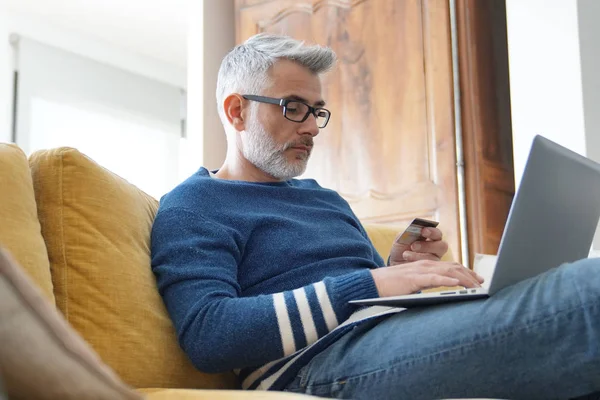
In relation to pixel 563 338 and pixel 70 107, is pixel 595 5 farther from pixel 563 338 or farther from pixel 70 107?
pixel 70 107

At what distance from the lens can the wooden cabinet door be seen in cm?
268

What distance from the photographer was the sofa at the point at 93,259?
109cm

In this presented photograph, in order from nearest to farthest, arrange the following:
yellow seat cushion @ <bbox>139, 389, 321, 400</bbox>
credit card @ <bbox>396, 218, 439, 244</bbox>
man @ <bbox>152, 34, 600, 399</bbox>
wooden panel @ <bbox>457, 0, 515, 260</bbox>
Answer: yellow seat cushion @ <bbox>139, 389, 321, 400</bbox>
man @ <bbox>152, 34, 600, 399</bbox>
credit card @ <bbox>396, 218, 439, 244</bbox>
wooden panel @ <bbox>457, 0, 515, 260</bbox>

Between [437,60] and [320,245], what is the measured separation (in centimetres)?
151

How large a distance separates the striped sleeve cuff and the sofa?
17cm

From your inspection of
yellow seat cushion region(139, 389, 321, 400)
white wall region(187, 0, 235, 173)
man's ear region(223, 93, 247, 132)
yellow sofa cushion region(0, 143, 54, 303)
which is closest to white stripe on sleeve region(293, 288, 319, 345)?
yellow seat cushion region(139, 389, 321, 400)

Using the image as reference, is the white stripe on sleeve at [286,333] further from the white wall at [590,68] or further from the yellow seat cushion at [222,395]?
the white wall at [590,68]

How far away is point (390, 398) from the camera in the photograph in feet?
3.48

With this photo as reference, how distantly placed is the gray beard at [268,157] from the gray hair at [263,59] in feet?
0.31

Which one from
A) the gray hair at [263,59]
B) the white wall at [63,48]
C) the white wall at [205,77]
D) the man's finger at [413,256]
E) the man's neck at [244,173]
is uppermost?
the white wall at [63,48]

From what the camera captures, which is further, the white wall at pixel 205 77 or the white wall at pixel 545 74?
the white wall at pixel 205 77

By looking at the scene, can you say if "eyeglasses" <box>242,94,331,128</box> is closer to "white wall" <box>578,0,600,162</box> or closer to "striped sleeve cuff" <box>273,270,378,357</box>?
"striped sleeve cuff" <box>273,270,378,357</box>

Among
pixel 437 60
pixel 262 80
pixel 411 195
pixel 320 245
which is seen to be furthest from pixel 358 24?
pixel 320 245

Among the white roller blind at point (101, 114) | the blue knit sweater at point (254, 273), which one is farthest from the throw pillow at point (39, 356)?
the white roller blind at point (101, 114)
